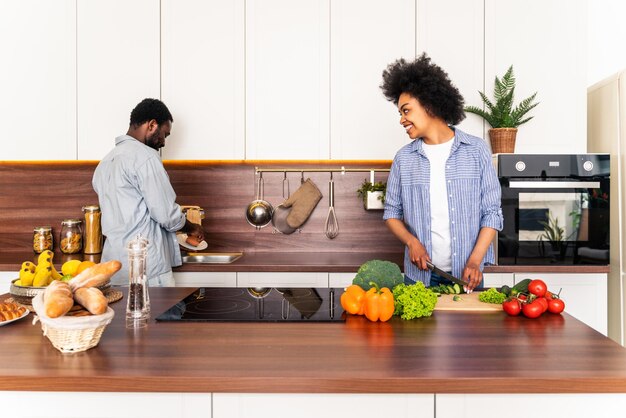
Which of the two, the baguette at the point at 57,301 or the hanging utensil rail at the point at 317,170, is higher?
the hanging utensil rail at the point at 317,170

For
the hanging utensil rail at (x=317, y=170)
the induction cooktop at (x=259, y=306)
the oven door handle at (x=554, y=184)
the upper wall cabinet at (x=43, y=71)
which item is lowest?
the induction cooktop at (x=259, y=306)

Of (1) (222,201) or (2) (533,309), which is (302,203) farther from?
(2) (533,309)

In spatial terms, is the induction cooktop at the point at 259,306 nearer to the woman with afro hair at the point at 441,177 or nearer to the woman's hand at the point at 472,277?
the woman's hand at the point at 472,277

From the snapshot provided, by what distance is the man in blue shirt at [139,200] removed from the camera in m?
2.59

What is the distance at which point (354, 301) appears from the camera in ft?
5.24

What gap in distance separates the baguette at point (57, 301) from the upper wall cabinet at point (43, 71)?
2.22m

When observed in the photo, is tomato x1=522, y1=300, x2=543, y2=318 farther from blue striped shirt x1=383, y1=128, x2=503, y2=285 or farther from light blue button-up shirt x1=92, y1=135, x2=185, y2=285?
light blue button-up shirt x1=92, y1=135, x2=185, y2=285

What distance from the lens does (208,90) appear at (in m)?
3.25

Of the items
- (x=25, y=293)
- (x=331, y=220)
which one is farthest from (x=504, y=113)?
(x=25, y=293)

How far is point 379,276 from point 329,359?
0.50m

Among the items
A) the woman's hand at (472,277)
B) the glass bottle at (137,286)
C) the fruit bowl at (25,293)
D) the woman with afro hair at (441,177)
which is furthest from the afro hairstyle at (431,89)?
the fruit bowl at (25,293)

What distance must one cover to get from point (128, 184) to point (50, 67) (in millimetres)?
1201

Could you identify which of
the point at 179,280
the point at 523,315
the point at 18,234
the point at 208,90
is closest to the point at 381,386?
the point at 523,315

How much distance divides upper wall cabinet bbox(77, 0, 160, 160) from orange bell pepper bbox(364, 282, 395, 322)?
2.23 metres
